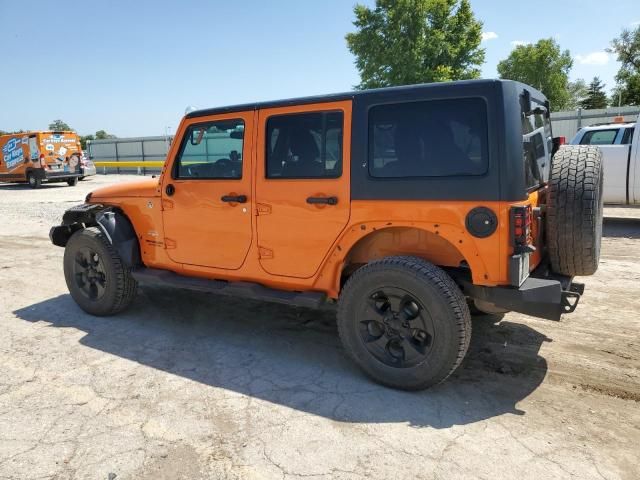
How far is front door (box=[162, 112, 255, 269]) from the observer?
13.5ft

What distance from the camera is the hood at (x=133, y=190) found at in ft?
15.4

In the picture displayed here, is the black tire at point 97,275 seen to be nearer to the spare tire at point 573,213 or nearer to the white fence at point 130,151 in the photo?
the spare tire at point 573,213

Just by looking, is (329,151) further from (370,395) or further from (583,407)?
(583,407)

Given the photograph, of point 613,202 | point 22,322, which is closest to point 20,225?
point 22,322

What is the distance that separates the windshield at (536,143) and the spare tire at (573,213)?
0.16m

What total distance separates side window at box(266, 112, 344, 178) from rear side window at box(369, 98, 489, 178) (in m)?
0.30

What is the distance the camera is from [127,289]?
4.96 meters

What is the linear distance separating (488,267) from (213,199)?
7.78 feet

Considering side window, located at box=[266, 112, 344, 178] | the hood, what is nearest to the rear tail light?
side window, located at box=[266, 112, 344, 178]

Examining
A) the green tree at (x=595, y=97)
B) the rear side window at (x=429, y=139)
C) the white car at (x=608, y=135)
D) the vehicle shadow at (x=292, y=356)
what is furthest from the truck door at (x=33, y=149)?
the green tree at (x=595, y=97)

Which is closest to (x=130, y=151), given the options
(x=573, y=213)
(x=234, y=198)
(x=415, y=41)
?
(x=415, y=41)

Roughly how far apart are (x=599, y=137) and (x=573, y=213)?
8.05 metres

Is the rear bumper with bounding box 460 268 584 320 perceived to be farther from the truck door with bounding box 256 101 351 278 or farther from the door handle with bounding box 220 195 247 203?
the door handle with bounding box 220 195 247 203

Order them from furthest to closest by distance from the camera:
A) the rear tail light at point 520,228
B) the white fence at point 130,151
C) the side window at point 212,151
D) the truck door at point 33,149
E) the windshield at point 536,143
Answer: the white fence at point 130,151, the truck door at point 33,149, the side window at point 212,151, the windshield at point 536,143, the rear tail light at point 520,228
